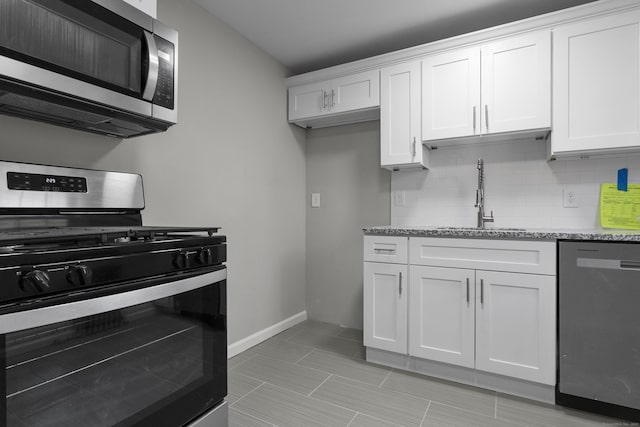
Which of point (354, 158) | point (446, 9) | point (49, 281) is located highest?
point (446, 9)

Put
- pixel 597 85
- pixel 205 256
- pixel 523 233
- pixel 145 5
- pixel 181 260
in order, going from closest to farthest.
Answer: pixel 181 260 → pixel 205 256 → pixel 145 5 → pixel 523 233 → pixel 597 85

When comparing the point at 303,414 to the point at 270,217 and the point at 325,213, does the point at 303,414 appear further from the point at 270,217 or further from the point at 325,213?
the point at 325,213

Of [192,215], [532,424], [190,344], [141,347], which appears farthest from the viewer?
[192,215]

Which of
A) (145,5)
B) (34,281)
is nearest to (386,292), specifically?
(34,281)

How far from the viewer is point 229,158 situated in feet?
7.77

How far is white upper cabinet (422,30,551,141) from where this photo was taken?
80.7 inches

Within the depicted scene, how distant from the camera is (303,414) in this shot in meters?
1.68

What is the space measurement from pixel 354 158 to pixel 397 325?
4.88 feet

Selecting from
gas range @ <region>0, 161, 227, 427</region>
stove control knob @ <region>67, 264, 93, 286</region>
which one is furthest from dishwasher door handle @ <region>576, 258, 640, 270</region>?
stove control knob @ <region>67, 264, 93, 286</region>

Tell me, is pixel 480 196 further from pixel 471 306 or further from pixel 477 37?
pixel 477 37

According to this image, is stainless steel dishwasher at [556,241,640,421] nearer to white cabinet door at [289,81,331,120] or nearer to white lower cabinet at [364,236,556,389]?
white lower cabinet at [364,236,556,389]

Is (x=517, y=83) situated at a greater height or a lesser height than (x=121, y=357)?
greater

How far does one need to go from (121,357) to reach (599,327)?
2071 mm

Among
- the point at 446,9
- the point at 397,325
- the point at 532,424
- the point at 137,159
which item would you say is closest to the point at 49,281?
the point at 137,159
